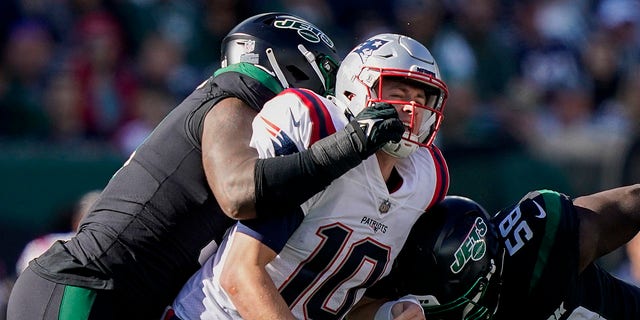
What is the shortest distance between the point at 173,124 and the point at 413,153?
0.79 m

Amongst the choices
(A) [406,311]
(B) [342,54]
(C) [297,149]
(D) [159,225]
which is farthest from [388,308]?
(B) [342,54]

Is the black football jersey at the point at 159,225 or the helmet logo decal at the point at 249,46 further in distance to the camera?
the helmet logo decal at the point at 249,46

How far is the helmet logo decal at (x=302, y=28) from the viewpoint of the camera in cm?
416

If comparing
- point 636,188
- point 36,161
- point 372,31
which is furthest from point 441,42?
point 636,188

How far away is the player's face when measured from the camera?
3.68 m

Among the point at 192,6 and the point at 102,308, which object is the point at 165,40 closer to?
the point at 192,6

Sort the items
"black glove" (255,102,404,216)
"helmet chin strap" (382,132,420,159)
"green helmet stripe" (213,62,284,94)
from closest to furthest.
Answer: "black glove" (255,102,404,216) → "helmet chin strap" (382,132,420,159) → "green helmet stripe" (213,62,284,94)

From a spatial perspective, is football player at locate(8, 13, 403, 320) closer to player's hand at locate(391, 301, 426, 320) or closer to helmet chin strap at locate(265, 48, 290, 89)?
helmet chin strap at locate(265, 48, 290, 89)

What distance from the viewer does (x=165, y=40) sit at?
8.70m

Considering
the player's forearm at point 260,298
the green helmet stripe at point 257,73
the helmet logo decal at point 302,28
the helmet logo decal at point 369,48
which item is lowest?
the player's forearm at point 260,298

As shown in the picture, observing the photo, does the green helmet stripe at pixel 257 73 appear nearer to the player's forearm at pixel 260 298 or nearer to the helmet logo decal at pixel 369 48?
the helmet logo decal at pixel 369 48

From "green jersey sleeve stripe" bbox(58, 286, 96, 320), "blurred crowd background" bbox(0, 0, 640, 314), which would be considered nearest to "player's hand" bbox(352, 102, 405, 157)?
"green jersey sleeve stripe" bbox(58, 286, 96, 320)

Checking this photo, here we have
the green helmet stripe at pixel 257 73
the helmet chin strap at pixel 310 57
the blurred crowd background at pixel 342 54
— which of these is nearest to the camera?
the green helmet stripe at pixel 257 73

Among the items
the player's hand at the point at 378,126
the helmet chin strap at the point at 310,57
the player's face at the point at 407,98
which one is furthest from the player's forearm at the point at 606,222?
the helmet chin strap at the point at 310,57
